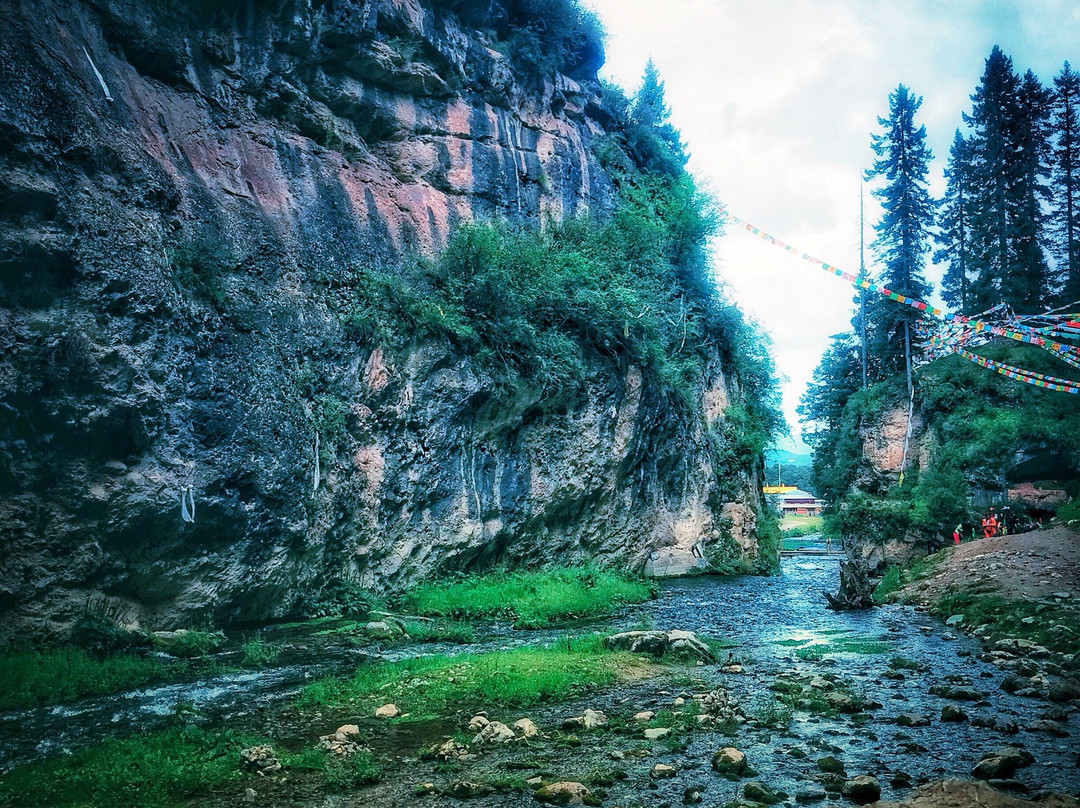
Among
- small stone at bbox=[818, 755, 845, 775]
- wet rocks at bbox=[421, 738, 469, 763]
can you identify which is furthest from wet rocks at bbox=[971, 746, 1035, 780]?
wet rocks at bbox=[421, 738, 469, 763]

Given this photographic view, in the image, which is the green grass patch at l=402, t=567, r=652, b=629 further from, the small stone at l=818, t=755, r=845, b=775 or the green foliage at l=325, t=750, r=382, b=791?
the small stone at l=818, t=755, r=845, b=775

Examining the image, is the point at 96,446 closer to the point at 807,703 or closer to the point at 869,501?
the point at 807,703

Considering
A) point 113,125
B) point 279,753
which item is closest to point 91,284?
point 113,125

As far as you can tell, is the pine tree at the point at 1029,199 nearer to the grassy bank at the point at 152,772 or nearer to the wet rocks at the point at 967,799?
the wet rocks at the point at 967,799

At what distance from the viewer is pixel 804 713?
30.6ft

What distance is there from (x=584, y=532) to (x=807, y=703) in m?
16.2

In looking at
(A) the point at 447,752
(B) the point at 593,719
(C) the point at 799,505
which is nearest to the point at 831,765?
(B) the point at 593,719

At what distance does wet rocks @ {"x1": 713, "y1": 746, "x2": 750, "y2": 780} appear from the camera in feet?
23.1

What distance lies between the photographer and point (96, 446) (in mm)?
12188

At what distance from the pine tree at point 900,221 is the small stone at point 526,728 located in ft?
103

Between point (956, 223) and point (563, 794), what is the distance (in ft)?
134

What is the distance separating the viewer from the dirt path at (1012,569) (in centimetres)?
1595

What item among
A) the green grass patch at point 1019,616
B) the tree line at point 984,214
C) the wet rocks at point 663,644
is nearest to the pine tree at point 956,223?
the tree line at point 984,214

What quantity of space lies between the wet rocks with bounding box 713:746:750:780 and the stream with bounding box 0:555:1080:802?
0.72 feet
